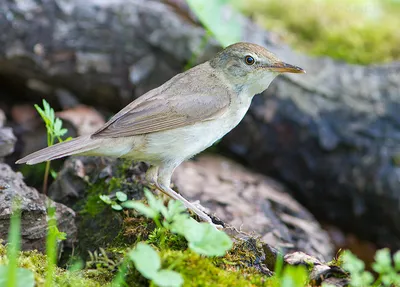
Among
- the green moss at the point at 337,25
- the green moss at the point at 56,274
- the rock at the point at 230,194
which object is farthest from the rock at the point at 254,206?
the green moss at the point at 337,25

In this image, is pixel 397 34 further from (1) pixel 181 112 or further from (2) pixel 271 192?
(1) pixel 181 112

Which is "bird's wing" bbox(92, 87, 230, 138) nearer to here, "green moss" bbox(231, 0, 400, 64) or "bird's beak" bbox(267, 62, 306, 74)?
"bird's beak" bbox(267, 62, 306, 74)

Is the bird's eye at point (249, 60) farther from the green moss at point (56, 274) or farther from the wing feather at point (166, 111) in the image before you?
the green moss at point (56, 274)

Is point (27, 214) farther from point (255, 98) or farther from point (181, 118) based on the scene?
point (255, 98)

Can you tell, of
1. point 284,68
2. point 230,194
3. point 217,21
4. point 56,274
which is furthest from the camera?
point 217,21

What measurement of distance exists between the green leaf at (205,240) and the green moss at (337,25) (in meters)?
4.77

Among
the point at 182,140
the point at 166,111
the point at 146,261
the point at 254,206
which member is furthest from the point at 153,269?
the point at 254,206

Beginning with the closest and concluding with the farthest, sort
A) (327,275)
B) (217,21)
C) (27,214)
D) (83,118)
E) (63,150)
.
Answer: (327,275) < (27,214) < (63,150) < (217,21) < (83,118)

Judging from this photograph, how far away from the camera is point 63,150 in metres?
3.65

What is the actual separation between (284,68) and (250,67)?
29cm

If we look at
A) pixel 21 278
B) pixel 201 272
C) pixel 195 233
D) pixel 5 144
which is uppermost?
pixel 195 233

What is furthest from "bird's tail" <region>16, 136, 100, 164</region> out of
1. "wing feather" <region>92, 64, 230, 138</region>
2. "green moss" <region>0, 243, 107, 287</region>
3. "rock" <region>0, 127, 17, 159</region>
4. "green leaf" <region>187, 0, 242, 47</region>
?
"green leaf" <region>187, 0, 242, 47</region>

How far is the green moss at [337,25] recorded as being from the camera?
692 centimetres

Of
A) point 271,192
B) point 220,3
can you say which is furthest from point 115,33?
point 271,192
